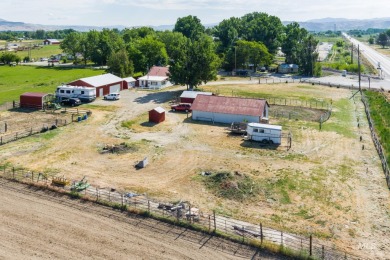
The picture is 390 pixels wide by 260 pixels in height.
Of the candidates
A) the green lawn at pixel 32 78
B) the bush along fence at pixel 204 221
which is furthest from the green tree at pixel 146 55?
the bush along fence at pixel 204 221

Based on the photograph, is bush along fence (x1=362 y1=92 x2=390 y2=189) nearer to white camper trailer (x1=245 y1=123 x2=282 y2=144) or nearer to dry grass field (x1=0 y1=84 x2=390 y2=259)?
dry grass field (x1=0 y1=84 x2=390 y2=259)

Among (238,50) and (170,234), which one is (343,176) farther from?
(238,50)

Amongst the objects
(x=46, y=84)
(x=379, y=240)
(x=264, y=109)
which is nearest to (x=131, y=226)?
(x=379, y=240)

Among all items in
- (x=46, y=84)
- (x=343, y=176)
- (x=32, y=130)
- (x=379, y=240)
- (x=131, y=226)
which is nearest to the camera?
(x=379, y=240)

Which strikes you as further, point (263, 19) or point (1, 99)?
point (263, 19)

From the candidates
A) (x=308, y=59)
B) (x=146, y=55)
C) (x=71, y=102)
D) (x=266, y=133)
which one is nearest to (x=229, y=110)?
(x=266, y=133)

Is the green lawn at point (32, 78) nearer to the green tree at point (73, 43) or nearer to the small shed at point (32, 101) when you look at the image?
the small shed at point (32, 101)

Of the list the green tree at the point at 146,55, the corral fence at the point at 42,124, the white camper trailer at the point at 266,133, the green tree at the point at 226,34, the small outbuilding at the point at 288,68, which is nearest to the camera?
the white camper trailer at the point at 266,133

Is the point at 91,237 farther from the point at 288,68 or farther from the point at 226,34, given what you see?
the point at 226,34
